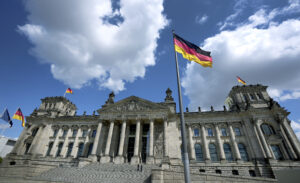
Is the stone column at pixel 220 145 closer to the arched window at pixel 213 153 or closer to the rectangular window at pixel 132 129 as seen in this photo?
the arched window at pixel 213 153

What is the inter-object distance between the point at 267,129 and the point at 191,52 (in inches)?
1140

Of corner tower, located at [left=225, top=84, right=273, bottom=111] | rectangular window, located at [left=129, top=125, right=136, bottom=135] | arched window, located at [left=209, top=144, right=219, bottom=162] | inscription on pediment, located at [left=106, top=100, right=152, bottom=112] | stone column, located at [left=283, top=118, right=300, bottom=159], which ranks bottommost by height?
arched window, located at [left=209, top=144, right=219, bottom=162]

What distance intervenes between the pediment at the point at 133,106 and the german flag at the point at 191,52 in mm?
19609

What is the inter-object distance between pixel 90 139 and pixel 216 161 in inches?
1136

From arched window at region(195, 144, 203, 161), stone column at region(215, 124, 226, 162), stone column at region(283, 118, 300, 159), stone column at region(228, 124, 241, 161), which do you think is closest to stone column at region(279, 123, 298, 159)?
stone column at region(283, 118, 300, 159)

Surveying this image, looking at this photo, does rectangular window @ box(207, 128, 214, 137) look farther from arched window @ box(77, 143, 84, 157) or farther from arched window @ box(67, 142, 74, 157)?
arched window @ box(67, 142, 74, 157)

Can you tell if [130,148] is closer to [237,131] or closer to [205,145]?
[205,145]

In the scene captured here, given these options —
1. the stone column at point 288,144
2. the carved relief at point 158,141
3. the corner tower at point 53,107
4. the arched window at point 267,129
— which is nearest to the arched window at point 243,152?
the arched window at point 267,129

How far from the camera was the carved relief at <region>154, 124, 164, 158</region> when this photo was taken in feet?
95.2

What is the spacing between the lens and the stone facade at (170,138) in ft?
87.2

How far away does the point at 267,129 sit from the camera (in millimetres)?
29484

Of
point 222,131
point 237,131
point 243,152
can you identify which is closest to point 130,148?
point 222,131

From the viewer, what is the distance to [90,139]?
35.5 meters

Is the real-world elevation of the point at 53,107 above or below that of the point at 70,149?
above
